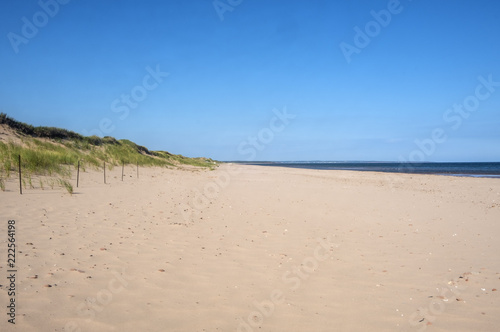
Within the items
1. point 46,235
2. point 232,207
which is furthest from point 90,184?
point 46,235

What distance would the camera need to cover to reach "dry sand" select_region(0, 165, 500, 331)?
3197 mm

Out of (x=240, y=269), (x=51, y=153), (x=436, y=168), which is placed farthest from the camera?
(x=436, y=168)

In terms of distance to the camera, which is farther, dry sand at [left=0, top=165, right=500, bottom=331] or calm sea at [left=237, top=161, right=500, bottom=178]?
calm sea at [left=237, top=161, right=500, bottom=178]

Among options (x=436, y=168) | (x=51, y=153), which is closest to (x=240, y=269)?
(x=51, y=153)

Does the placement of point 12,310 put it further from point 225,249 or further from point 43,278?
point 225,249

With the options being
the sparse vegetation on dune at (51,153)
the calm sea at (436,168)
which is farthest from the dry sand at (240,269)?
the calm sea at (436,168)

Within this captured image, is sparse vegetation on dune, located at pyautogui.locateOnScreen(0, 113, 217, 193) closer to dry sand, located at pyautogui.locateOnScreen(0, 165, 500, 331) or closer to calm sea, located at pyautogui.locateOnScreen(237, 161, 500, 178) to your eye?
dry sand, located at pyautogui.locateOnScreen(0, 165, 500, 331)

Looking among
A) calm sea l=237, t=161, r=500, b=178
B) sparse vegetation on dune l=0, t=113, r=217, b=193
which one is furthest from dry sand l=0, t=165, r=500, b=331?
calm sea l=237, t=161, r=500, b=178

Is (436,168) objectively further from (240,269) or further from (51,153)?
(240,269)

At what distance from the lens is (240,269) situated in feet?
14.9

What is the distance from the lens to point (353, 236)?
6.55m

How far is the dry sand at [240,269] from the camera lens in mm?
3197

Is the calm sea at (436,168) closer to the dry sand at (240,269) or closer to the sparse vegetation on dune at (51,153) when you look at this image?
the dry sand at (240,269)

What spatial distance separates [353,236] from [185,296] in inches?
164
